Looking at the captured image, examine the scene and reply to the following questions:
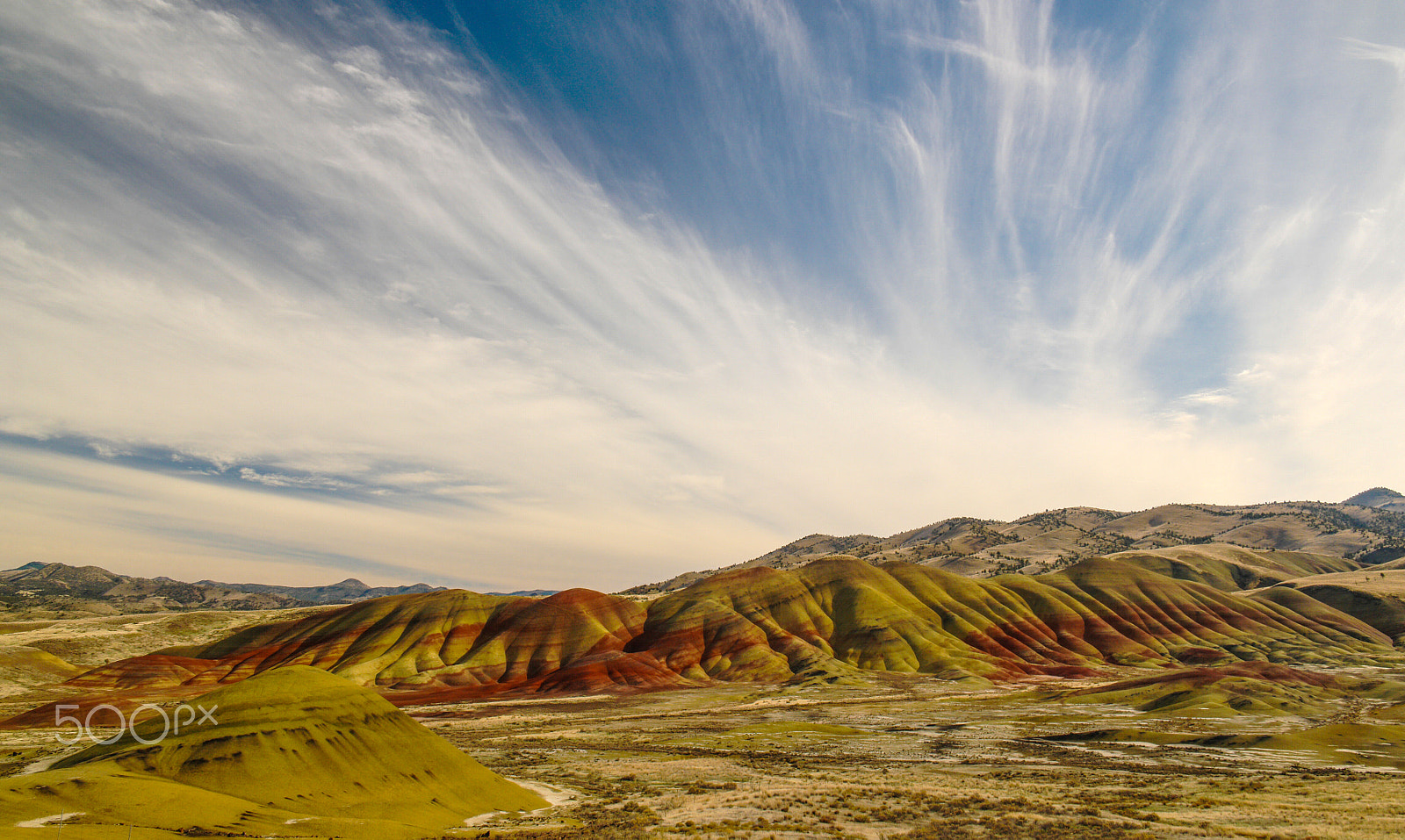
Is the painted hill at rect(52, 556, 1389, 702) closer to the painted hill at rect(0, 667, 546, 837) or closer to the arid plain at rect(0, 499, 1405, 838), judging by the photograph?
the arid plain at rect(0, 499, 1405, 838)

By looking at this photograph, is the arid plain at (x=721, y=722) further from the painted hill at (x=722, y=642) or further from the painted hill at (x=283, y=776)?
the painted hill at (x=722, y=642)

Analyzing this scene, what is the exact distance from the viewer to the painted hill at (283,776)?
104 feet

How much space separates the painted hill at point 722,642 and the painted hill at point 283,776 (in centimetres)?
9447

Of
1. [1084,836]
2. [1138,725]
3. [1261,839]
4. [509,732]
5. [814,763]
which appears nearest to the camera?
[1261,839]

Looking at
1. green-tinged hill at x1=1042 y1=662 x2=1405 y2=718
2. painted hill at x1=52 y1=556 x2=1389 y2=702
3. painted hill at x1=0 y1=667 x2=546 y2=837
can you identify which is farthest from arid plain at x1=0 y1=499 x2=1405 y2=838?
painted hill at x1=52 y1=556 x2=1389 y2=702

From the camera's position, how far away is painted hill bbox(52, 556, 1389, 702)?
149750mm

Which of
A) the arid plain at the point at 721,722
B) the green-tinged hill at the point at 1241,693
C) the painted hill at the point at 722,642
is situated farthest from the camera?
the painted hill at the point at 722,642

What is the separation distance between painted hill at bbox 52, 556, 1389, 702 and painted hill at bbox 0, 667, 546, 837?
310 ft

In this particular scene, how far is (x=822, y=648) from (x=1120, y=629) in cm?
9087

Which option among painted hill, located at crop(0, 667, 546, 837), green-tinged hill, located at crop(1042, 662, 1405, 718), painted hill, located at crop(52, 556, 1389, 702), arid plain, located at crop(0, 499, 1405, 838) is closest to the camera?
painted hill, located at crop(0, 667, 546, 837)

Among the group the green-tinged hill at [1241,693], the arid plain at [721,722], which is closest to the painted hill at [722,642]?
the arid plain at [721,722]

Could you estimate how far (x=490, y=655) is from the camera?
161500mm

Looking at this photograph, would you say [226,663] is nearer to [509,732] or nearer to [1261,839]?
Answer: [509,732]

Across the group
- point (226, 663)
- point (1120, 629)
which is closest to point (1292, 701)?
point (1120, 629)
